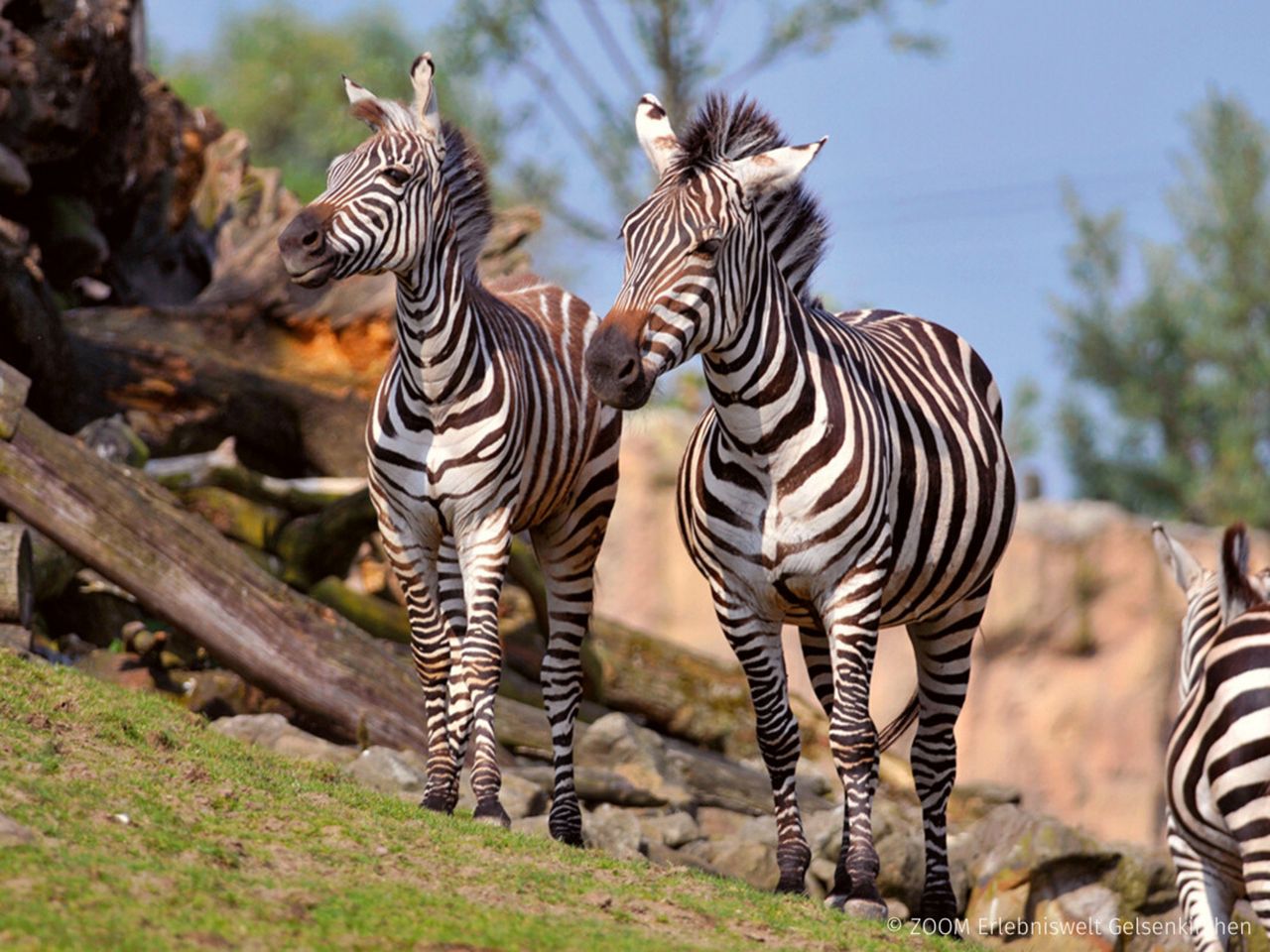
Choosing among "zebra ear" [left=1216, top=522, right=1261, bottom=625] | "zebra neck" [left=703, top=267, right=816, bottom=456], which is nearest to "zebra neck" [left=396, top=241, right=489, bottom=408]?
"zebra neck" [left=703, top=267, right=816, bottom=456]

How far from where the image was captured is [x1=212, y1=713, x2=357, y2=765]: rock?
9.26 m

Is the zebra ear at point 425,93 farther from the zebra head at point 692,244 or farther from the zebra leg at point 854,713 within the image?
the zebra leg at point 854,713

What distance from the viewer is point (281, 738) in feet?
31.1

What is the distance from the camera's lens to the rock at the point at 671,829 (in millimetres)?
9609

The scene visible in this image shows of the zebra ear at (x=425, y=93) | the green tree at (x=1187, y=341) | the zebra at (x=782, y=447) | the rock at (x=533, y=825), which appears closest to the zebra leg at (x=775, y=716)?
the zebra at (x=782, y=447)

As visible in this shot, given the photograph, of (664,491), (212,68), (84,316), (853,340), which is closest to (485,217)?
(853,340)

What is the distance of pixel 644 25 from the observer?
3116 cm

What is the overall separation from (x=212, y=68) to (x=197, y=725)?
39.6 metres

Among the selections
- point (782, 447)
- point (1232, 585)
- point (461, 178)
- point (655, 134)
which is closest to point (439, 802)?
point (782, 447)

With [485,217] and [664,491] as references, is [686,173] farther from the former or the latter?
[664,491]

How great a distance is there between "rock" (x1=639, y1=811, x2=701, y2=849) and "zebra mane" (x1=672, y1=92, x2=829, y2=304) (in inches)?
140

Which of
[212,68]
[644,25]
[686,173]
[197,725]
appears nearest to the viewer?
[686,173]

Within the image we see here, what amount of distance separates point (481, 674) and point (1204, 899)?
123 inches

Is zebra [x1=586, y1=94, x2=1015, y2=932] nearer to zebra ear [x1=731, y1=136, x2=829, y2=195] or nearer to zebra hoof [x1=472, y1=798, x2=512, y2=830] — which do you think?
zebra ear [x1=731, y1=136, x2=829, y2=195]
